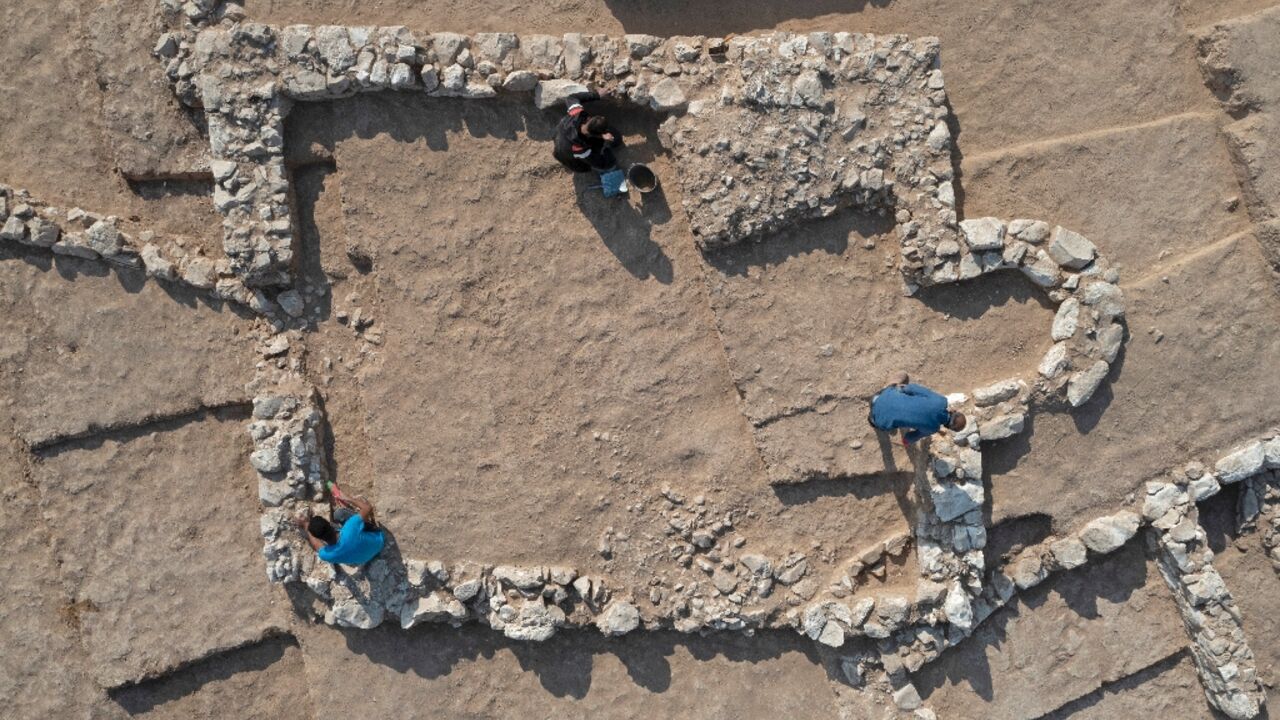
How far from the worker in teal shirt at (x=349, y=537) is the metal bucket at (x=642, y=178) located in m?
3.66

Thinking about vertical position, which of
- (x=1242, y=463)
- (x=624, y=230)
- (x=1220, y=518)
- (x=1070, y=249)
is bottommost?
(x=1220, y=518)

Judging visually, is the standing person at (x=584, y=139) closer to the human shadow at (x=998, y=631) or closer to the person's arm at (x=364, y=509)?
the person's arm at (x=364, y=509)

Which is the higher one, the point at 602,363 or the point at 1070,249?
the point at 1070,249

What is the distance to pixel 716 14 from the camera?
7074mm

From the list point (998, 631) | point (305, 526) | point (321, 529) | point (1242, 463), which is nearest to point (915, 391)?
point (998, 631)

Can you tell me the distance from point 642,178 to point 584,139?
0.70 m

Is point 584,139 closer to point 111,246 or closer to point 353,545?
point 353,545

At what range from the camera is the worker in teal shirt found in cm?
654

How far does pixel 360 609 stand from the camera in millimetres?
6996

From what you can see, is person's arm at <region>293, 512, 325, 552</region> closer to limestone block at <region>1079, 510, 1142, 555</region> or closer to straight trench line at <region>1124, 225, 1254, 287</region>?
limestone block at <region>1079, 510, 1142, 555</region>

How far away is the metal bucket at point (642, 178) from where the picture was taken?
675 cm

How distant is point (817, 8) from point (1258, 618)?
22.5ft

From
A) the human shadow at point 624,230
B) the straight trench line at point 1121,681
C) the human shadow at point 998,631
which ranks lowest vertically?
the straight trench line at point 1121,681

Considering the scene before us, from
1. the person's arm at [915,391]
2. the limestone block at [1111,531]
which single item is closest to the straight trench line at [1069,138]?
the person's arm at [915,391]
